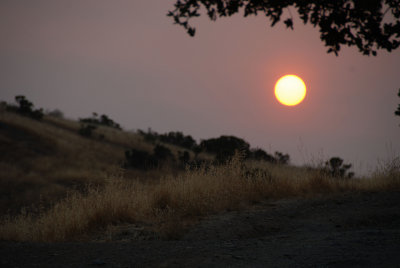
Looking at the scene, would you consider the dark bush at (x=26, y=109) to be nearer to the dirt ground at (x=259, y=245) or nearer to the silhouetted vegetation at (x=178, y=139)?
the silhouetted vegetation at (x=178, y=139)

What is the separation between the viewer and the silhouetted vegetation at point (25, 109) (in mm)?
30934

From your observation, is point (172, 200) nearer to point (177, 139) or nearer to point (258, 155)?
point (258, 155)

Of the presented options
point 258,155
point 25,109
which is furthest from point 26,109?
point 258,155

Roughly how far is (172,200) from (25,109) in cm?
2876

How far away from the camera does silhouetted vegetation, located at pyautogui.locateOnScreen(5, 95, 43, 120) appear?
3093 centimetres

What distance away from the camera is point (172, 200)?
705cm

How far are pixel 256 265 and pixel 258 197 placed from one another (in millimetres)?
4155

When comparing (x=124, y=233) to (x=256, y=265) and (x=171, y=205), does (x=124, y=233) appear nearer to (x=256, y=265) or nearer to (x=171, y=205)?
(x=171, y=205)

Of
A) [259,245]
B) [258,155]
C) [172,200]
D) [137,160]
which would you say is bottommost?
[259,245]

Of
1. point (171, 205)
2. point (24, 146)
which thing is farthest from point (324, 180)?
point (24, 146)

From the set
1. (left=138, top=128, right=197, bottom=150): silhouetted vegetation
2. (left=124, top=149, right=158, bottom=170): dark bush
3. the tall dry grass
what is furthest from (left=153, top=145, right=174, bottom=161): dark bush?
the tall dry grass

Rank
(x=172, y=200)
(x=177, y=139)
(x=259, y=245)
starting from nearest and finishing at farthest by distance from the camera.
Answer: (x=259, y=245) < (x=172, y=200) < (x=177, y=139)

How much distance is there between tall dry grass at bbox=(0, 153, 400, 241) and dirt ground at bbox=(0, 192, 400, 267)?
1.74 feet

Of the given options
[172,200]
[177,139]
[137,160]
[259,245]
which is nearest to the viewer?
[259,245]
